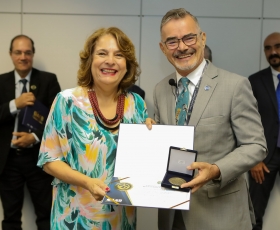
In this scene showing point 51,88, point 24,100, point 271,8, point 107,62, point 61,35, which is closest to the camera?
point 107,62

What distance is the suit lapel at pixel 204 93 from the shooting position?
1.84m

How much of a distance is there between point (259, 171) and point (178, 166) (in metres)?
2.40

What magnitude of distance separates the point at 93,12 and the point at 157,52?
2.62ft

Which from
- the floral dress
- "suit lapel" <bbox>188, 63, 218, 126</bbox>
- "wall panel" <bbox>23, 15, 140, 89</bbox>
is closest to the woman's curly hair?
the floral dress

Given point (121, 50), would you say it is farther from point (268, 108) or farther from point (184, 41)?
point (268, 108)

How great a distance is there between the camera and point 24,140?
3.67 meters

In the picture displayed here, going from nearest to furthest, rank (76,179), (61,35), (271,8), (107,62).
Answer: (76,179)
(107,62)
(271,8)
(61,35)

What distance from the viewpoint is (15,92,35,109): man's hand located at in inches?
142

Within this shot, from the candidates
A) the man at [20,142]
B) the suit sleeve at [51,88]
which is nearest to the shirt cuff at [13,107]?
the man at [20,142]

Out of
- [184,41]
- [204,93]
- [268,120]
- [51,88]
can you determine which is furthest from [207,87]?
[51,88]

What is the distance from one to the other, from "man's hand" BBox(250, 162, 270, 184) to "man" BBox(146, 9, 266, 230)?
199 centimetres

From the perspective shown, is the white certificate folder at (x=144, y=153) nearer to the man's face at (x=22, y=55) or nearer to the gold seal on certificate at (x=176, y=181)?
the gold seal on certificate at (x=176, y=181)

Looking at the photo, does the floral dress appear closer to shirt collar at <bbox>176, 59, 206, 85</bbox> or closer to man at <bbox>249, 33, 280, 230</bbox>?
shirt collar at <bbox>176, 59, 206, 85</bbox>

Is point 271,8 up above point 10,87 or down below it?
above
